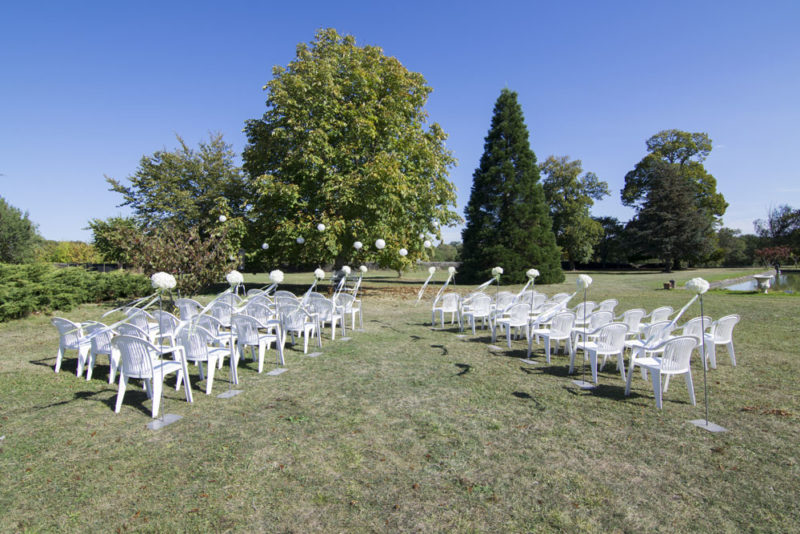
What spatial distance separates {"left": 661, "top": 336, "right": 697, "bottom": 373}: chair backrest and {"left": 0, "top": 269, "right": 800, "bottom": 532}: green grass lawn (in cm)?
47

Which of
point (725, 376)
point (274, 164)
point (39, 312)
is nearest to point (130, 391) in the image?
point (725, 376)

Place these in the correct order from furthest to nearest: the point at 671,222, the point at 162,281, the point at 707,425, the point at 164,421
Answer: the point at 671,222, the point at 162,281, the point at 164,421, the point at 707,425

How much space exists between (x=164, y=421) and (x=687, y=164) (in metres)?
50.9

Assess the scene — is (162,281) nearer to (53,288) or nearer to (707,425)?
(707,425)

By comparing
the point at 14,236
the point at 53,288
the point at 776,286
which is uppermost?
the point at 14,236

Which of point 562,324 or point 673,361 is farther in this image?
point 562,324

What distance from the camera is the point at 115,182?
75.7 ft

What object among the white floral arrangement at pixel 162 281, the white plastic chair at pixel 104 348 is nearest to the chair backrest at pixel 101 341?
the white plastic chair at pixel 104 348

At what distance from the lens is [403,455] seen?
3.35 meters

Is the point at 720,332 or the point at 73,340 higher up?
the point at 720,332

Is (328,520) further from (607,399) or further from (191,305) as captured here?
(191,305)

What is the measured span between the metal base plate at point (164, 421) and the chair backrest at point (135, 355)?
46 centimetres

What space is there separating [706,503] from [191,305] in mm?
7800

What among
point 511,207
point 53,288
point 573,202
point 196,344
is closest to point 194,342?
point 196,344
